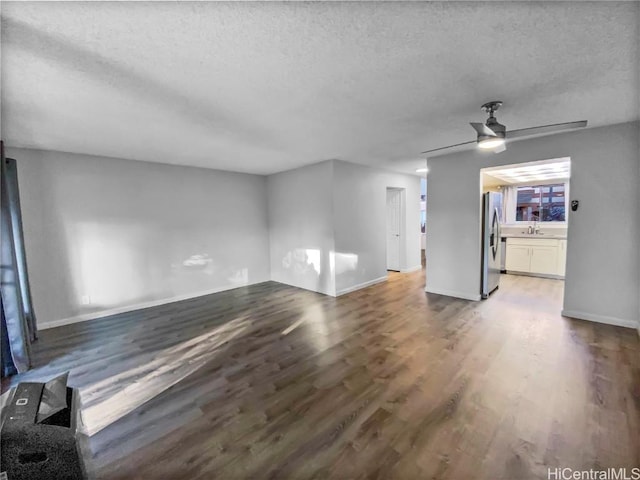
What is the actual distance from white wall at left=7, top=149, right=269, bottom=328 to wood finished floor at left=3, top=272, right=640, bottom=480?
61 cm

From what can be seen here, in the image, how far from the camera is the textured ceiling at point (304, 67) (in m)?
1.40

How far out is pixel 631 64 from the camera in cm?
190

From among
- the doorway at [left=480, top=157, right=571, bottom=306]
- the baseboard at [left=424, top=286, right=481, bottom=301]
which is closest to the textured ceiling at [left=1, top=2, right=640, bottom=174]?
the baseboard at [left=424, top=286, right=481, bottom=301]

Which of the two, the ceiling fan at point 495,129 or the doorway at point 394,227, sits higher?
the ceiling fan at point 495,129

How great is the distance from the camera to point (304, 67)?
1850 mm

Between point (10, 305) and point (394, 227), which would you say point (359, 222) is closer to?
point (394, 227)

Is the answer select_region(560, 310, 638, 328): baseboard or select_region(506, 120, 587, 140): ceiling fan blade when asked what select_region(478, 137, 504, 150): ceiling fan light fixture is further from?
select_region(560, 310, 638, 328): baseboard

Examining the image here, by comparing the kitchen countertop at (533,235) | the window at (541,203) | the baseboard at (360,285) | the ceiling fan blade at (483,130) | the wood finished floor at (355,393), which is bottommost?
the wood finished floor at (355,393)

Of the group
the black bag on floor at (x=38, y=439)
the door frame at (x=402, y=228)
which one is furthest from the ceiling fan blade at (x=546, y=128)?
the door frame at (x=402, y=228)

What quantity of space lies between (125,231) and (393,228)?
5.59 m

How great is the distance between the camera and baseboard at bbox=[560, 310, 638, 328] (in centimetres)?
323

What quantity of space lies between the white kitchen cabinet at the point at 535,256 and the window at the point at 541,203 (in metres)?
0.87

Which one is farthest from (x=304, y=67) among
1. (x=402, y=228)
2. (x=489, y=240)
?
(x=402, y=228)

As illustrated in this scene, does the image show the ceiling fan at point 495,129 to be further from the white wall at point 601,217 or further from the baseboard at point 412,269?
the baseboard at point 412,269
